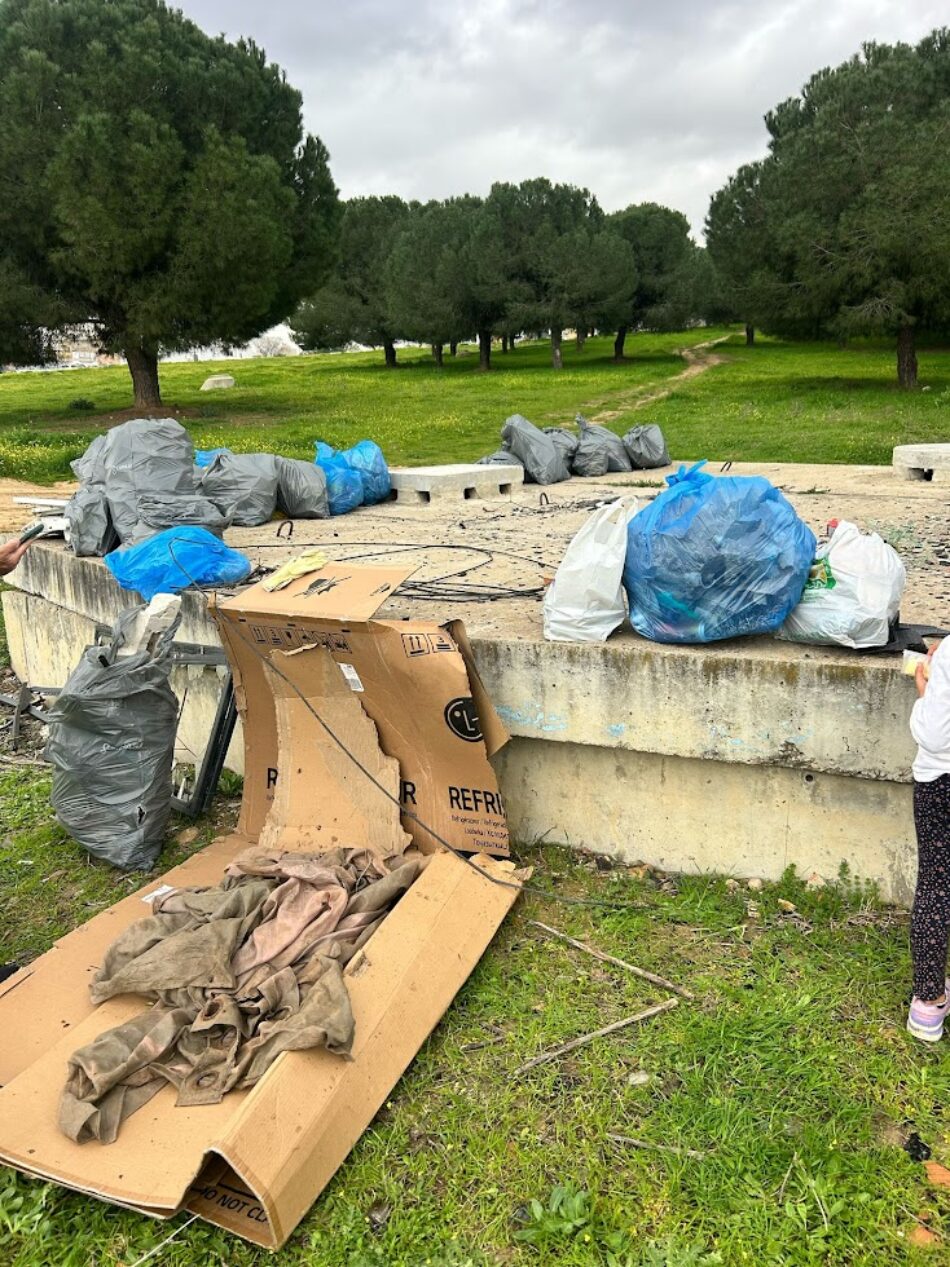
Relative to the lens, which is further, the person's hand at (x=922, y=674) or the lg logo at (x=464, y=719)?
the lg logo at (x=464, y=719)

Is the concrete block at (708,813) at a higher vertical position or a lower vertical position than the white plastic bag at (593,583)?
lower

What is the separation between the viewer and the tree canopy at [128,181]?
52.0 feet

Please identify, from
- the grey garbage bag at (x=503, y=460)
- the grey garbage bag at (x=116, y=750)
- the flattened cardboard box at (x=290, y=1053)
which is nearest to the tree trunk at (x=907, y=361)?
the grey garbage bag at (x=503, y=460)

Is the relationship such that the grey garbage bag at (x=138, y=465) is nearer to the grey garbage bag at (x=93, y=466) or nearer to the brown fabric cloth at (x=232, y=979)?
the grey garbage bag at (x=93, y=466)

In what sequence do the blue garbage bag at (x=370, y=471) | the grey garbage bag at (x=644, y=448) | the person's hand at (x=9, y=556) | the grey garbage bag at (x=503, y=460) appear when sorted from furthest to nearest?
the grey garbage bag at (x=644, y=448) < the grey garbage bag at (x=503, y=460) < the blue garbage bag at (x=370, y=471) < the person's hand at (x=9, y=556)

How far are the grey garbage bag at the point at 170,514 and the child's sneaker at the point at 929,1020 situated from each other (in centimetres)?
401

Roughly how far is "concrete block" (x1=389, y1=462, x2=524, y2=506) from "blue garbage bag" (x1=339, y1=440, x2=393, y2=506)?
0.50ft

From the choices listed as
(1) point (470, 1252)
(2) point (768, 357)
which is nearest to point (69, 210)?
(1) point (470, 1252)

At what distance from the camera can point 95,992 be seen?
8.91ft

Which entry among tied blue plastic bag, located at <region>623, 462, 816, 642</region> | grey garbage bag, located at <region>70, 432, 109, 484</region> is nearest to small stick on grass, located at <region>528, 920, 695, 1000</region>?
tied blue plastic bag, located at <region>623, 462, 816, 642</region>

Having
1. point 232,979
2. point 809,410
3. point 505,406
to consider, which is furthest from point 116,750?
point 505,406

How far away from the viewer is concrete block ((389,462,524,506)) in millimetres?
7613

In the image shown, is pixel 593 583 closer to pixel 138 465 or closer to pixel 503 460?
pixel 138 465

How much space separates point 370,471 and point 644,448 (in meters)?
3.23
